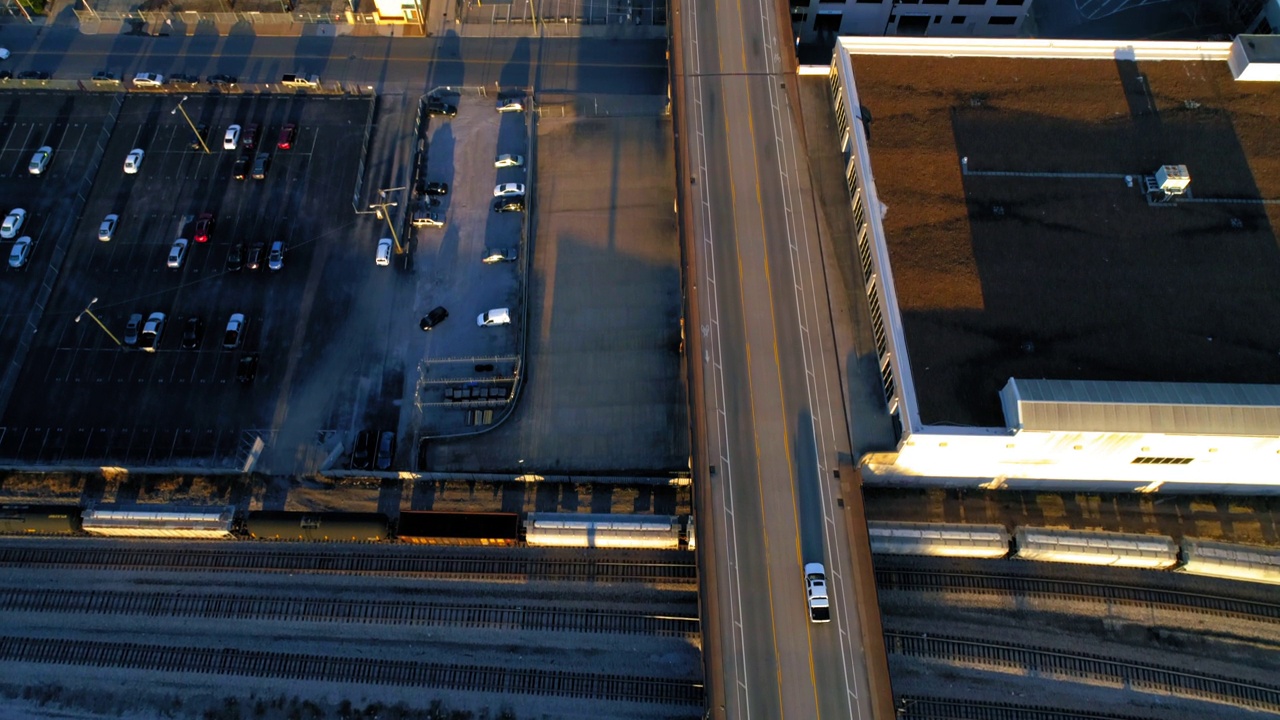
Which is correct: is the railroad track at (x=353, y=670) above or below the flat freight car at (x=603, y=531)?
below

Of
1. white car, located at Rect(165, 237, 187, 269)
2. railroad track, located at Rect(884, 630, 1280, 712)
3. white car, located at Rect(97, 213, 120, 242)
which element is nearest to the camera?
railroad track, located at Rect(884, 630, 1280, 712)

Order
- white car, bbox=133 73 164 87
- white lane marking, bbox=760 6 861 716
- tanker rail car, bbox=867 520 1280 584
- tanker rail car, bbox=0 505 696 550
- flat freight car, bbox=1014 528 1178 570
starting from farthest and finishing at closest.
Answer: white car, bbox=133 73 164 87 < tanker rail car, bbox=0 505 696 550 < flat freight car, bbox=1014 528 1178 570 < tanker rail car, bbox=867 520 1280 584 < white lane marking, bbox=760 6 861 716

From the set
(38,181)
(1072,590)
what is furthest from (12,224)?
(1072,590)

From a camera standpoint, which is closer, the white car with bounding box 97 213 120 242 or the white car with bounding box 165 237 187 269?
the white car with bounding box 165 237 187 269

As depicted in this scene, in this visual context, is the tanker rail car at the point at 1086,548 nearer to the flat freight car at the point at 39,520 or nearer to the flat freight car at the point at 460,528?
the flat freight car at the point at 460,528

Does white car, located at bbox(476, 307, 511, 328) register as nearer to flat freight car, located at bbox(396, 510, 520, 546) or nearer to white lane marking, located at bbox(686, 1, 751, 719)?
flat freight car, located at bbox(396, 510, 520, 546)

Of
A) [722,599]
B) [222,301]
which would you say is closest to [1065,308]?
[722,599]

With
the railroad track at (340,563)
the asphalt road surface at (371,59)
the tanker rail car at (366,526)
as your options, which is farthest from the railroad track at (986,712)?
the asphalt road surface at (371,59)

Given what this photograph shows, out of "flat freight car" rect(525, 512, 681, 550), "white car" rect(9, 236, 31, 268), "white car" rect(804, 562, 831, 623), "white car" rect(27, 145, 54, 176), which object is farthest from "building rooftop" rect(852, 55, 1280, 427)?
"white car" rect(27, 145, 54, 176)
